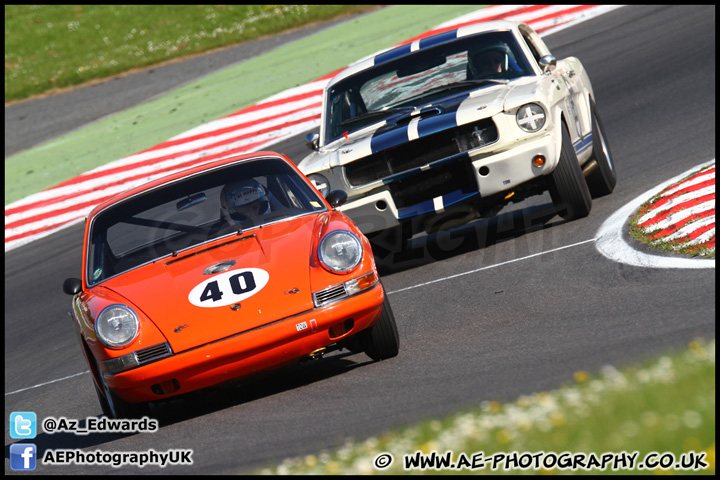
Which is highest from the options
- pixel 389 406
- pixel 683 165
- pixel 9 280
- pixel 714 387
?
pixel 714 387

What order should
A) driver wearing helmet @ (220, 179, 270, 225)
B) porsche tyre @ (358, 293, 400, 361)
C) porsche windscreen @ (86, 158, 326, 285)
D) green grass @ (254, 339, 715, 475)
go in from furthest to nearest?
driver wearing helmet @ (220, 179, 270, 225)
porsche windscreen @ (86, 158, 326, 285)
porsche tyre @ (358, 293, 400, 361)
green grass @ (254, 339, 715, 475)

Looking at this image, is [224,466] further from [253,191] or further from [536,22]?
[536,22]

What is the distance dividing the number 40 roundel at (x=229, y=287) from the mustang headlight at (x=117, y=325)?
1.11ft

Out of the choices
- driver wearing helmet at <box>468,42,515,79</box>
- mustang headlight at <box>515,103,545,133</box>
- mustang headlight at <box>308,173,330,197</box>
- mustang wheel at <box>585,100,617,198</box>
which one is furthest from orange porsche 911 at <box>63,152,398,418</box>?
mustang wheel at <box>585,100,617,198</box>

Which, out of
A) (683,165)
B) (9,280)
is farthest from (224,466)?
(9,280)

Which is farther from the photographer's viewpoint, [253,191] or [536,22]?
[536,22]

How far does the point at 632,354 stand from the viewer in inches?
185

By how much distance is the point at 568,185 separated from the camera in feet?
26.5

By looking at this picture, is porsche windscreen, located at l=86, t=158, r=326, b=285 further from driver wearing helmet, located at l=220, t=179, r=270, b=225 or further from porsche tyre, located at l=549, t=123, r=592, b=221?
porsche tyre, located at l=549, t=123, r=592, b=221

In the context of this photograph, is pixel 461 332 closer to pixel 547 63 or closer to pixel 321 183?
pixel 321 183

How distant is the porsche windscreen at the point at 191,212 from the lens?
6.46 metres

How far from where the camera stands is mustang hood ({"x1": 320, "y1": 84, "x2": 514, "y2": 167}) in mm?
7930

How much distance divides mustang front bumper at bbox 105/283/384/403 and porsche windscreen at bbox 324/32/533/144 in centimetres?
344

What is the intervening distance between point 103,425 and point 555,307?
2768mm
